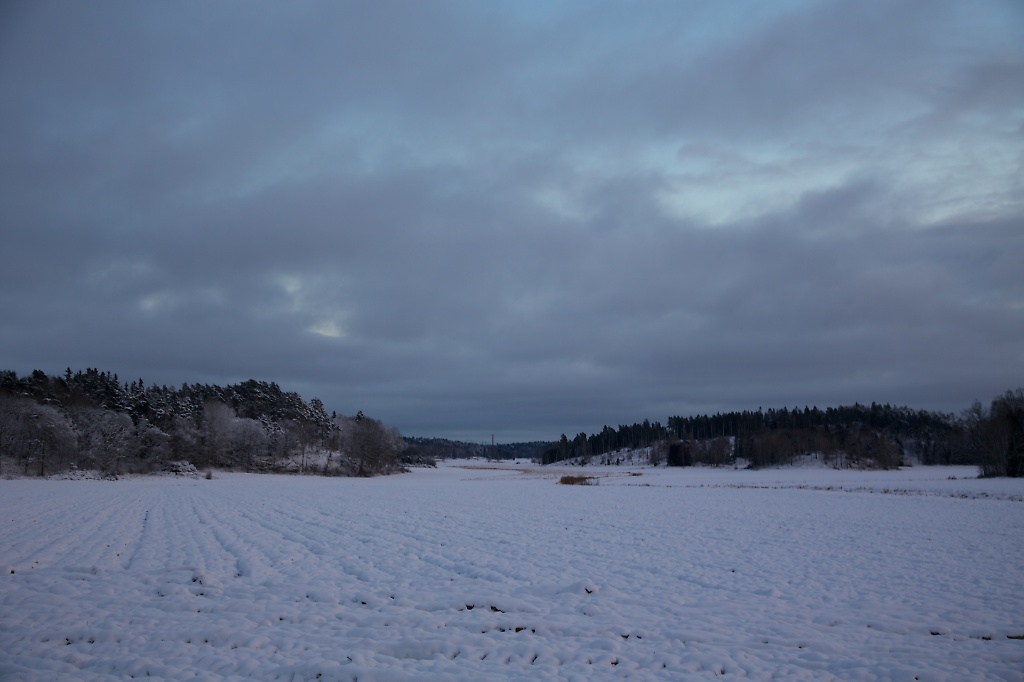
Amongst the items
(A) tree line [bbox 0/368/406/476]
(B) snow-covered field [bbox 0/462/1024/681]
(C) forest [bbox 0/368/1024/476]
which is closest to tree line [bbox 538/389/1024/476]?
(C) forest [bbox 0/368/1024/476]

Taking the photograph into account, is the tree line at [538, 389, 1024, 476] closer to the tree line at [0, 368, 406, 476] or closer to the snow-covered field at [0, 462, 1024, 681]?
the snow-covered field at [0, 462, 1024, 681]

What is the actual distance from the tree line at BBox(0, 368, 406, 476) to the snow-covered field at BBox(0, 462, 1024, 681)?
53675 mm

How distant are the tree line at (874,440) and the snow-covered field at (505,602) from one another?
58829 millimetres

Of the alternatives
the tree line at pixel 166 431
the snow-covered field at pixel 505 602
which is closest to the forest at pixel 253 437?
the tree line at pixel 166 431

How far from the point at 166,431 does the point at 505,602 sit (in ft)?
299

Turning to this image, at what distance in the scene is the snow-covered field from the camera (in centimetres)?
798

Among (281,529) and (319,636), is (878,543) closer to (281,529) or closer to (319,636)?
(319,636)

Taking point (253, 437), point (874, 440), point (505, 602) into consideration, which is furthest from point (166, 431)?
point (874, 440)

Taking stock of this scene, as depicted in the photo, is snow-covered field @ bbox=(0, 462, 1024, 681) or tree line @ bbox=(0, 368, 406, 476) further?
tree line @ bbox=(0, 368, 406, 476)

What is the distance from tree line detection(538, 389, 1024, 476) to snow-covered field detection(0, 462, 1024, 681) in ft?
193

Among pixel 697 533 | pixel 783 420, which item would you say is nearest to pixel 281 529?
pixel 697 533

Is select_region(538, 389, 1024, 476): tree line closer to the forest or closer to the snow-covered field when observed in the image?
the forest

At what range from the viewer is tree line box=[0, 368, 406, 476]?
62.8 metres

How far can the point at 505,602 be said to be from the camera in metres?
10.9
